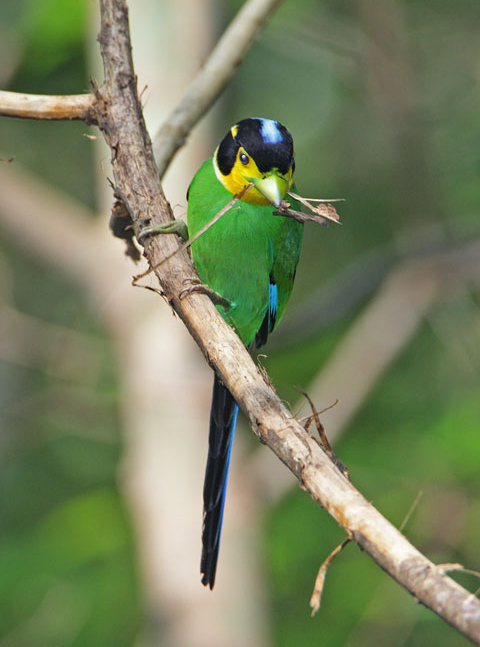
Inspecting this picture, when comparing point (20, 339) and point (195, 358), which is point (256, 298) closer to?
point (195, 358)

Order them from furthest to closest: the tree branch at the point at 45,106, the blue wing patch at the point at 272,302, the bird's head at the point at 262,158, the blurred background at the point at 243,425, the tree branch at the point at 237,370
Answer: the blurred background at the point at 243,425
the blue wing patch at the point at 272,302
the bird's head at the point at 262,158
the tree branch at the point at 45,106
the tree branch at the point at 237,370

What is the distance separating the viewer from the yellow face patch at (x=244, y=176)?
89.0 inches

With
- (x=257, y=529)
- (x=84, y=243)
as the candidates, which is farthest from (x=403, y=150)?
(x=257, y=529)

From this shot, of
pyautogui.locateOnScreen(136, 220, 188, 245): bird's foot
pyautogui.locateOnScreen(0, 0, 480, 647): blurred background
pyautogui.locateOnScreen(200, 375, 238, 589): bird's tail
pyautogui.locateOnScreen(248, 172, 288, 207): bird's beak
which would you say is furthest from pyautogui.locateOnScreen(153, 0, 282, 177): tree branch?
pyautogui.locateOnScreen(0, 0, 480, 647): blurred background

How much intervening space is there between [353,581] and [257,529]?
27.7 inches

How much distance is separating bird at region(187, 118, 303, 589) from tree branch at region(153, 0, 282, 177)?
135mm

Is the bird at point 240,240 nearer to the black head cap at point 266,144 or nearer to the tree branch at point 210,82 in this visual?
the black head cap at point 266,144

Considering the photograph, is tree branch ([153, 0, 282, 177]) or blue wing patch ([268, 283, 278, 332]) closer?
tree branch ([153, 0, 282, 177])

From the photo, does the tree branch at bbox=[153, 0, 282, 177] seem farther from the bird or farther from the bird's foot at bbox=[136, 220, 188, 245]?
the bird's foot at bbox=[136, 220, 188, 245]

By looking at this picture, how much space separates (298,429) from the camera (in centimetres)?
137

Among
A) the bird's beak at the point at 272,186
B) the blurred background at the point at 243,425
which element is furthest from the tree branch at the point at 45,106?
the blurred background at the point at 243,425

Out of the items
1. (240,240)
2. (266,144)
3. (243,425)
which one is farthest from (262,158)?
(243,425)

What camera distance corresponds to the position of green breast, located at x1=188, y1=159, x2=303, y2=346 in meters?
2.40

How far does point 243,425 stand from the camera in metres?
5.86
